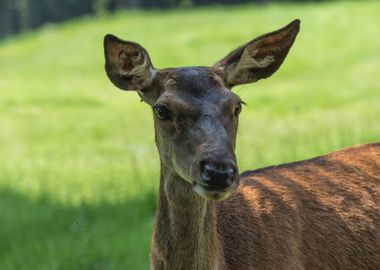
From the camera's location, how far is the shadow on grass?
7.54 m

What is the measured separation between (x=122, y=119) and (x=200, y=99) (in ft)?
52.2

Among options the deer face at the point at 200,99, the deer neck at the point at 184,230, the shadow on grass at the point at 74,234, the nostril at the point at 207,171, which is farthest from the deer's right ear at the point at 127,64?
the shadow on grass at the point at 74,234

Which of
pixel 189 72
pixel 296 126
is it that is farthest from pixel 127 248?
pixel 296 126

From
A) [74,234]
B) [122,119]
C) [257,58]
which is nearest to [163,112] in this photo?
[257,58]

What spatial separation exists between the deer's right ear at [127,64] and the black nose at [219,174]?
928 mm

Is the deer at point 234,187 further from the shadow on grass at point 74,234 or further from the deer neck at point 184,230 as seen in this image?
the shadow on grass at point 74,234

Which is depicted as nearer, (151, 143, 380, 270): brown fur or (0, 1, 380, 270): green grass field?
(151, 143, 380, 270): brown fur

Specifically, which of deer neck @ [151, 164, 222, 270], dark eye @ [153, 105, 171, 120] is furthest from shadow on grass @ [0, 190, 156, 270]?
dark eye @ [153, 105, 171, 120]

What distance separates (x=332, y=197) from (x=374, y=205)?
266 mm

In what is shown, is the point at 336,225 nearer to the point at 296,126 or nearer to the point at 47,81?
the point at 296,126

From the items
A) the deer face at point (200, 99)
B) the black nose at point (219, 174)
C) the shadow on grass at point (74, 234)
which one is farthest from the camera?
the shadow on grass at point (74, 234)

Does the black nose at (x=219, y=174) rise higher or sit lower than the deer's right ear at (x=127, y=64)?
lower

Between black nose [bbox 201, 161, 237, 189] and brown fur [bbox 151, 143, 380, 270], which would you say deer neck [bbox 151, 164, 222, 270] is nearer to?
brown fur [bbox 151, 143, 380, 270]

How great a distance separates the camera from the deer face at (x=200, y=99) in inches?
160
